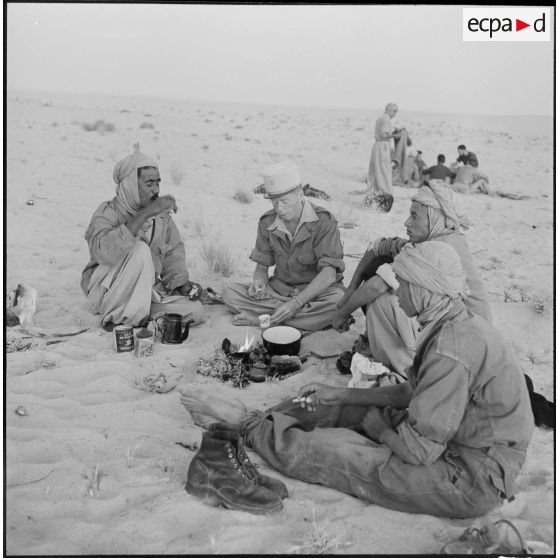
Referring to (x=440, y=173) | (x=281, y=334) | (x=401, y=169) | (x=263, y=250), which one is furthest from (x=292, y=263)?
(x=440, y=173)

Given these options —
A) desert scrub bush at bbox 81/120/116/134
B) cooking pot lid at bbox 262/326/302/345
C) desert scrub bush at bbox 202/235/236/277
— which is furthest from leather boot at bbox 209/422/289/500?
desert scrub bush at bbox 81/120/116/134

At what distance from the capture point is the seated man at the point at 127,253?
5027mm

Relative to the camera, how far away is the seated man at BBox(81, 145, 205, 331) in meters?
5.03

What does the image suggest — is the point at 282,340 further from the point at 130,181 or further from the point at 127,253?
the point at 130,181

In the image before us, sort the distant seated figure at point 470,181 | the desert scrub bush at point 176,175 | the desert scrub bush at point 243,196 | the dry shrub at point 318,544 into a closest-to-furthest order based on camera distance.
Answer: the dry shrub at point 318,544 → the desert scrub bush at point 243,196 → the desert scrub bush at point 176,175 → the distant seated figure at point 470,181

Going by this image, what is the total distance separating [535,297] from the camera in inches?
229

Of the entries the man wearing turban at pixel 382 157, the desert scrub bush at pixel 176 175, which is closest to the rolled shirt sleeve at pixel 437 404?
the man wearing turban at pixel 382 157

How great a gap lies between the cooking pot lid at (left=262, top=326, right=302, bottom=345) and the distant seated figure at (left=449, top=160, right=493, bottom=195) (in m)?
7.21

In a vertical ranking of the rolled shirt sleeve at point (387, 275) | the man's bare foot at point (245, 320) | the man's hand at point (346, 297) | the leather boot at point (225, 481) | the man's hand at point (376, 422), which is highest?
the rolled shirt sleeve at point (387, 275)

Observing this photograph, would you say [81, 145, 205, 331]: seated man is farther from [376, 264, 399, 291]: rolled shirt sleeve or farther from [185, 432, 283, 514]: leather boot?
[185, 432, 283, 514]: leather boot

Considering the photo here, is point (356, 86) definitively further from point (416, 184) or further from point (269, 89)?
point (416, 184)

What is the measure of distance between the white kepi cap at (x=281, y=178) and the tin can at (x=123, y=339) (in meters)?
1.57

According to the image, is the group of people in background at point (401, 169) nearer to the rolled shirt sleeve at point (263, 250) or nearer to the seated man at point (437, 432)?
the rolled shirt sleeve at point (263, 250)

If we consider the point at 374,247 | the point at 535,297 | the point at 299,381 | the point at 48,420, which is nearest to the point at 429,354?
the point at 299,381
